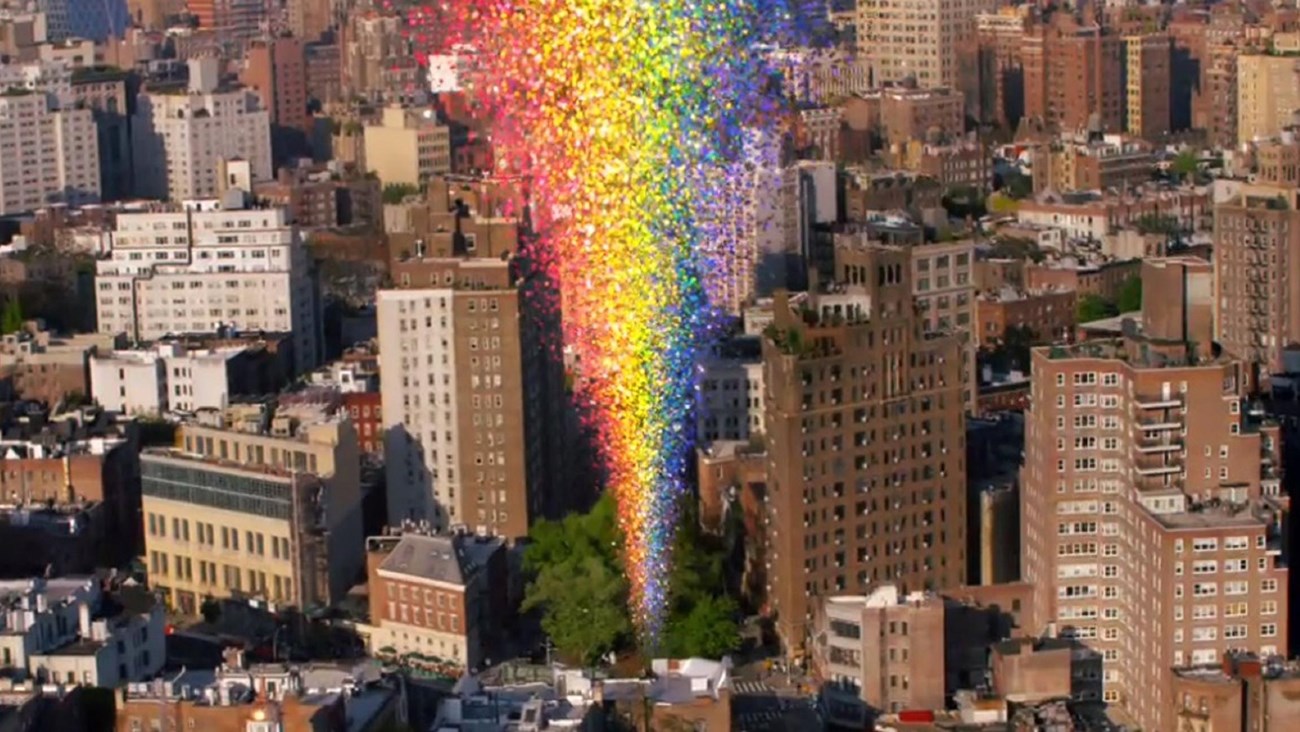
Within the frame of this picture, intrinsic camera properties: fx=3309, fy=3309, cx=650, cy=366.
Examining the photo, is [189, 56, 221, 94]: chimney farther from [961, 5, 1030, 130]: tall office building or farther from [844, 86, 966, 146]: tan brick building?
[961, 5, 1030, 130]: tall office building

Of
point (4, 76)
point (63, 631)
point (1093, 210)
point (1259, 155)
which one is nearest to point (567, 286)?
point (63, 631)

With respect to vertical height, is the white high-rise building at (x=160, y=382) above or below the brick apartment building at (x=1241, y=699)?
above

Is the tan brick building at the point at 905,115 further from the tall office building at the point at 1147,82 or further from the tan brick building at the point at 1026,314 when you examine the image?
the tan brick building at the point at 1026,314

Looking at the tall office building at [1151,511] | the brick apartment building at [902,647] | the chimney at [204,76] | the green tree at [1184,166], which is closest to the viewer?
the tall office building at [1151,511]

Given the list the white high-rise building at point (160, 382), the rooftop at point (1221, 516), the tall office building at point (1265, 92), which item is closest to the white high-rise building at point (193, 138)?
the tall office building at point (1265, 92)

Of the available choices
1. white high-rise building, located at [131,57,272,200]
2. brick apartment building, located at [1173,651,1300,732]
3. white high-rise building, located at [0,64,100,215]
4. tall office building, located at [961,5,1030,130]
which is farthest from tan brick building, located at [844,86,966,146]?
brick apartment building, located at [1173,651,1300,732]

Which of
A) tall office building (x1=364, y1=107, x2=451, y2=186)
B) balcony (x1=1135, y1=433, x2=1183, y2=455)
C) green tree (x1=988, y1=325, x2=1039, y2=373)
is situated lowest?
green tree (x1=988, y1=325, x2=1039, y2=373)
